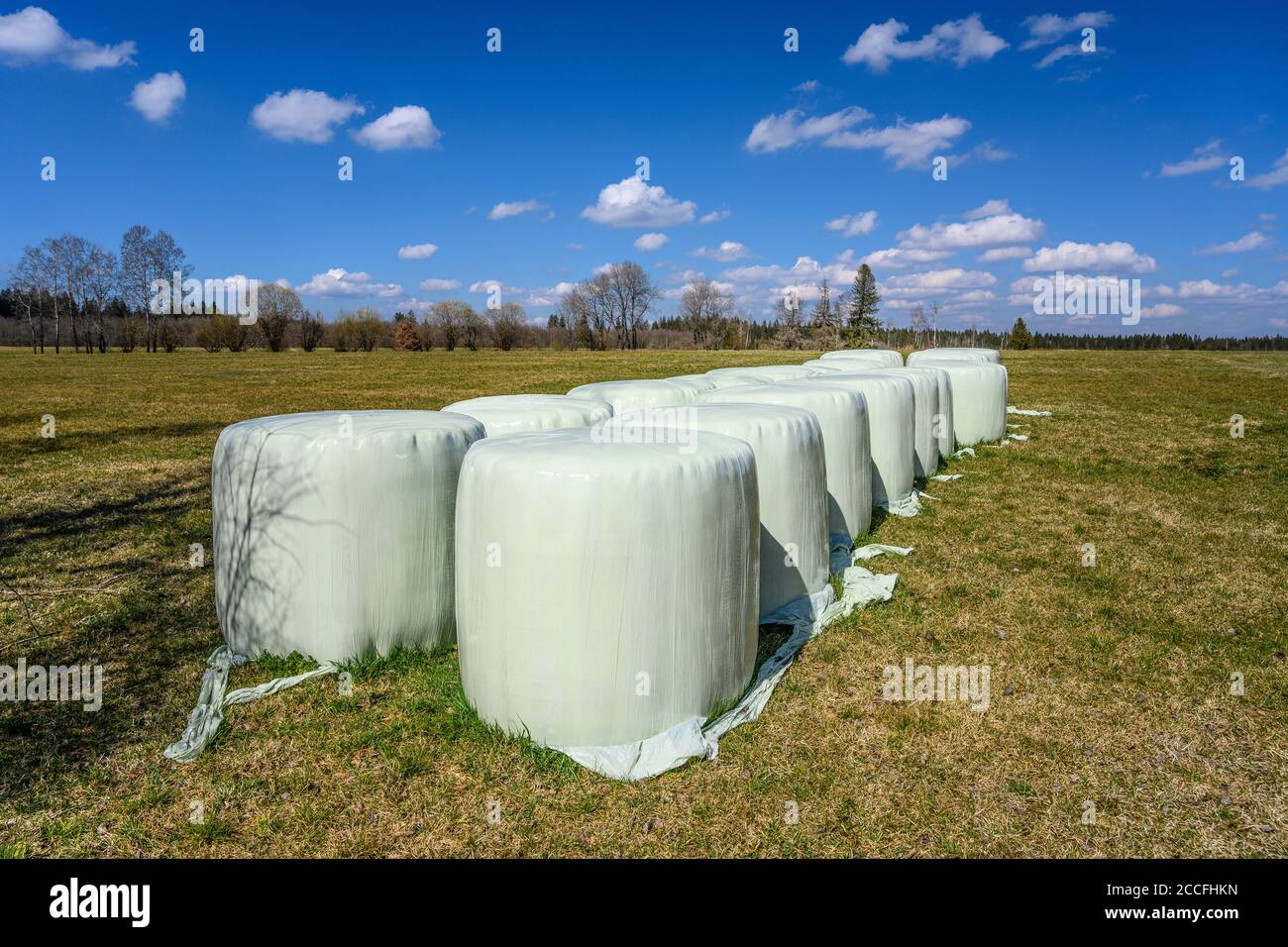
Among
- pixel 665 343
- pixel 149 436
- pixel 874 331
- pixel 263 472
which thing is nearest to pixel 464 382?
pixel 149 436

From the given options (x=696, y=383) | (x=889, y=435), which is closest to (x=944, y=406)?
(x=889, y=435)

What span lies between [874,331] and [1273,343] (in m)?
54.5

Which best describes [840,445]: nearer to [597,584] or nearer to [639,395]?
[639,395]

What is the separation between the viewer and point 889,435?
27.2ft

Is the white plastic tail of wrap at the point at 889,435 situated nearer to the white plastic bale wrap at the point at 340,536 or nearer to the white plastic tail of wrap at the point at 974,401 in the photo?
the white plastic tail of wrap at the point at 974,401

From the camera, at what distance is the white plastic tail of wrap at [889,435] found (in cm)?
817

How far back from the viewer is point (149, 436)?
15.0m

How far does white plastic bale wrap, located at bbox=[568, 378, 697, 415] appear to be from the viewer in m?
8.16

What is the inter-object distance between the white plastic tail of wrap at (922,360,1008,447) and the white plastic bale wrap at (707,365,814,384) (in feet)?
9.42

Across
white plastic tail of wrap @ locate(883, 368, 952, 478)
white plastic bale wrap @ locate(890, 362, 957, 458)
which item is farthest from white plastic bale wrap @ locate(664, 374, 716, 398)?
white plastic bale wrap @ locate(890, 362, 957, 458)

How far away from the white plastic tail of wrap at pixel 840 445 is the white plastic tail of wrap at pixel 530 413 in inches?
47.5

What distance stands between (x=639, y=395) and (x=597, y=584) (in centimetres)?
508
